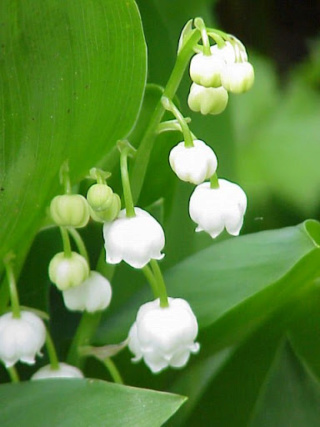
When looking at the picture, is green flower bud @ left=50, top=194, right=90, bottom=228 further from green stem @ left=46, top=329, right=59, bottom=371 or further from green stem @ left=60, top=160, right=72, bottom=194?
green stem @ left=46, top=329, right=59, bottom=371

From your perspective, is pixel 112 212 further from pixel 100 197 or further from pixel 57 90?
pixel 57 90

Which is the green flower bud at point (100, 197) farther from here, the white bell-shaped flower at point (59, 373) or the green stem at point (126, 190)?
the white bell-shaped flower at point (59, 373)

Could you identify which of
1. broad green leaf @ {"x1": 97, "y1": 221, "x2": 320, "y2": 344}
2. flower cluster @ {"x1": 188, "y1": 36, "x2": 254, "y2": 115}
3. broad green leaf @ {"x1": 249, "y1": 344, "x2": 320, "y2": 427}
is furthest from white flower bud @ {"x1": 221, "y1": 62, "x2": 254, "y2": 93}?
broad green leaf @ {"x1": 249, "y1": 344, "x2": 320, "y2": 427}

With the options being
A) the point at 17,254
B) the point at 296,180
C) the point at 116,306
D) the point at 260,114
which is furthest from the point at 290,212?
the point at 17,254

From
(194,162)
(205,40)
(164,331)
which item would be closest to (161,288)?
(164,331)

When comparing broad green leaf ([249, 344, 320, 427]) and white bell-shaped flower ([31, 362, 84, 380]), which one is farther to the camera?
broad green leaf ([249, 344, 320, 427])

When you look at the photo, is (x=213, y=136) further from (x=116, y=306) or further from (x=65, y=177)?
(x=65, y=177)
